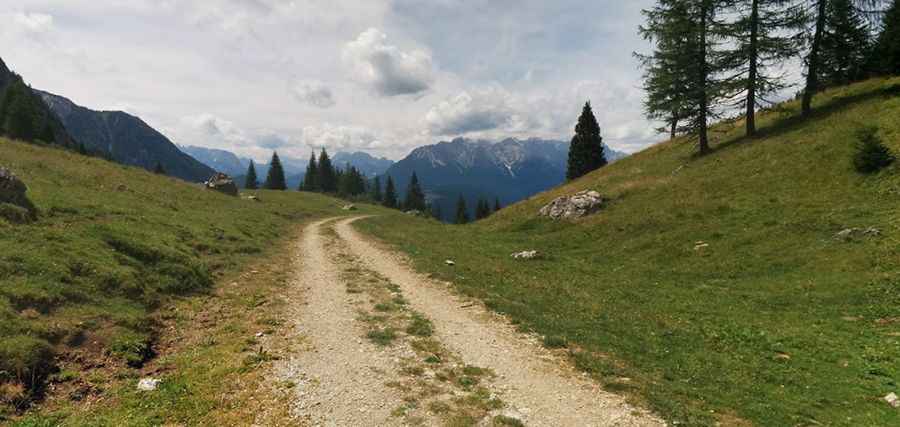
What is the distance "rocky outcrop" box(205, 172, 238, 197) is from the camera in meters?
60.9

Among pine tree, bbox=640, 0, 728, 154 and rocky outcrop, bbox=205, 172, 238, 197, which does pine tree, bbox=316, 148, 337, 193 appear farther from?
pine tree, bbox=640, 0, 728, 154

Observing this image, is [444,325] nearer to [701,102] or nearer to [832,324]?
[832,324]

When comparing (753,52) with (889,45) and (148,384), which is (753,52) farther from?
(148,384)

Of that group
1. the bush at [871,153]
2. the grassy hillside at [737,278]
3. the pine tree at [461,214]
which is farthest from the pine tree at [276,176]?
the bush at [871,153]

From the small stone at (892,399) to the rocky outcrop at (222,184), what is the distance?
224 ft

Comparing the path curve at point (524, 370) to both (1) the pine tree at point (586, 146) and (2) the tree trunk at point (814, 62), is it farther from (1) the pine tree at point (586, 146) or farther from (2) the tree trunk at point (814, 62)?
(1) the pine tree at point (586, 146)

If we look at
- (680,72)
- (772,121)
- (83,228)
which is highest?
(680,72)

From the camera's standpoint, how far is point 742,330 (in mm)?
14430

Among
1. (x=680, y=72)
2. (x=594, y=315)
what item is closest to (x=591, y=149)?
(x=680, y=72)

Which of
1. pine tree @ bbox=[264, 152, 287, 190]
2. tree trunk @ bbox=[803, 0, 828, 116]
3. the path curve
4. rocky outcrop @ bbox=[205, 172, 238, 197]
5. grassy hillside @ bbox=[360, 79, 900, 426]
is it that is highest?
tree trunk @ bbox=[803, 0, 828, 116]

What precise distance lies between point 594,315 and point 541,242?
18.5m

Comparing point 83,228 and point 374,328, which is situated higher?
point 83,228

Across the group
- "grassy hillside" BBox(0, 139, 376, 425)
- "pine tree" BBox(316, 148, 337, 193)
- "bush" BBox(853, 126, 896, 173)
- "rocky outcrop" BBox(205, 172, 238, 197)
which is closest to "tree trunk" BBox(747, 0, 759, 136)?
"bush" BBox(853, 126, 896, 173)

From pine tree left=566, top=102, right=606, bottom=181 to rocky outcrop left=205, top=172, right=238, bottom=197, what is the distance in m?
57.0
